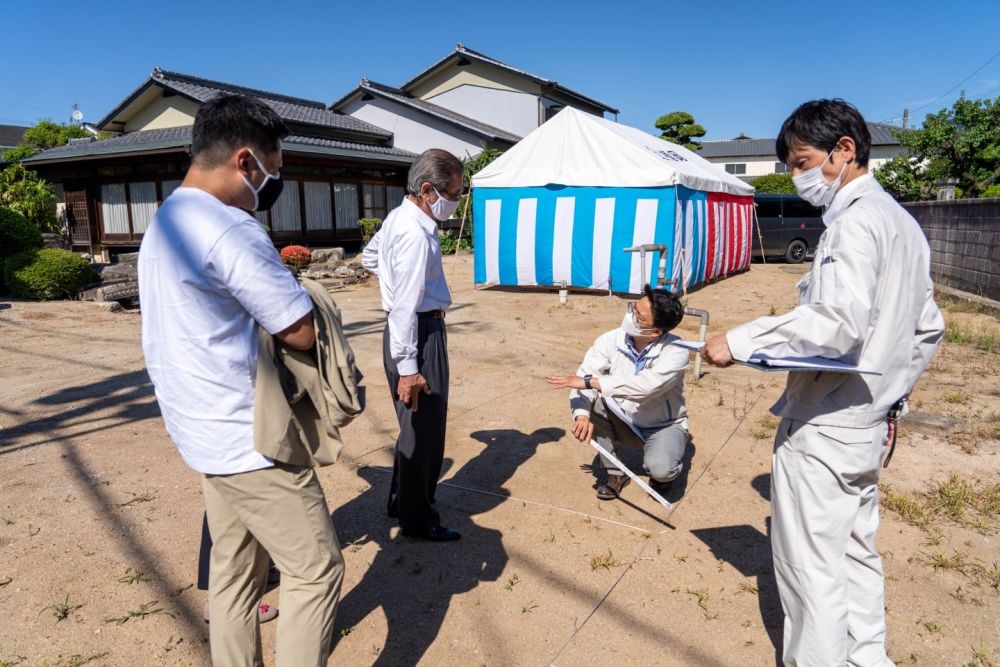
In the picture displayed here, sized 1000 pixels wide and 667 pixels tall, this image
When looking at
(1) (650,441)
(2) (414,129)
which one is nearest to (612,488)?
(1) (650,441)

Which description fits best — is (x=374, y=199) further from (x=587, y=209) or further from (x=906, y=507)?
(x=906, y=507)

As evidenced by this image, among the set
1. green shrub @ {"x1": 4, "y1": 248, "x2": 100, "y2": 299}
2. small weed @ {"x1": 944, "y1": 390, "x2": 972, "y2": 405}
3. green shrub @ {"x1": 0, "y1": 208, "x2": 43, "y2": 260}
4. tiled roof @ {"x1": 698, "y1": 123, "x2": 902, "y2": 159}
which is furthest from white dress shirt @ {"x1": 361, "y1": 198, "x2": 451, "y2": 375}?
tiled roof @ {"x1": 698, "y1": 123, "x2": 902, "y2": 159}

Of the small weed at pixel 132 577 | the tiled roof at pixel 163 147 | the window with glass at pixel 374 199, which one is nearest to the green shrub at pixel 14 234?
the tiled roof at pixel 163 147

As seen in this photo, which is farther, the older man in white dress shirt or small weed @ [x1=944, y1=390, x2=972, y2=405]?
small weed @ [x1=944, y1=390, x2=972, y2=405]

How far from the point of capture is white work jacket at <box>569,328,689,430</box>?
3369 mm

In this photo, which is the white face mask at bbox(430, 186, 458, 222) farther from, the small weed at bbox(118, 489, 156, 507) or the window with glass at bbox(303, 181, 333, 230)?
the window with glass at bbox(303, 181, 333, 230)

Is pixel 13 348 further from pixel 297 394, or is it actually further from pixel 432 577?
pixel 297 394

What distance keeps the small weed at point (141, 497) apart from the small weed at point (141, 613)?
1.02 metres

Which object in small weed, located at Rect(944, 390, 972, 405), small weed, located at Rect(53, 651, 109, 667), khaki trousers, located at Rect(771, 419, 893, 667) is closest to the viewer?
khaki trousers, located at Rect(771, 419, 893, 667)

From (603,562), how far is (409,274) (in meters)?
1.54

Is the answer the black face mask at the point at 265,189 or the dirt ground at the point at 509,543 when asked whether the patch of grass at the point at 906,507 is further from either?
the black face mask at the point at 265,189

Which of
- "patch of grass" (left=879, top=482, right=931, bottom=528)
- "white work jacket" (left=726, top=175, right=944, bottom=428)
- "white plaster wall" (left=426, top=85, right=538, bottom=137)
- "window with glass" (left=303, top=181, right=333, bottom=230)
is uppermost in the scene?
"white plaster wall" (left=426, top=85, right=538, bottom=137)

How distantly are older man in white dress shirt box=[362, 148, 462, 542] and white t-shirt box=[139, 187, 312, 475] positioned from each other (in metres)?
1.19

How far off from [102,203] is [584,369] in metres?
17.8
